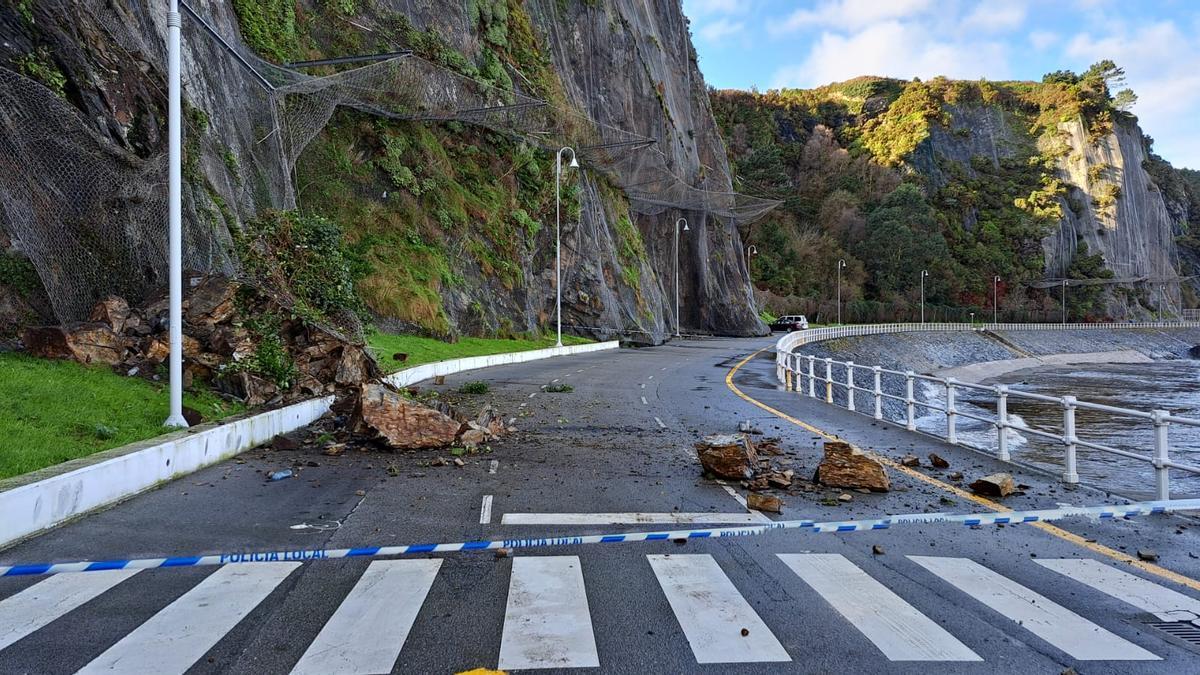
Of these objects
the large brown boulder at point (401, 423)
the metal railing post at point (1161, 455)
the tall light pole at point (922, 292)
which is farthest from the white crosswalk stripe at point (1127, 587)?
the tall light pole at point (922, 292)

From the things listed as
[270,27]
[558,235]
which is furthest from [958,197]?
[270,27]

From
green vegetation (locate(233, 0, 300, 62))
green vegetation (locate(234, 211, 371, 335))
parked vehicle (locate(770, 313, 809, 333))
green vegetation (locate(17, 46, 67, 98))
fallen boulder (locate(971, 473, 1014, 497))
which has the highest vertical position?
green vegetation (locate(233, 0, 300, 62))

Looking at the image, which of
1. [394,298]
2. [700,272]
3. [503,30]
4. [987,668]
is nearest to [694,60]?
[700,272]

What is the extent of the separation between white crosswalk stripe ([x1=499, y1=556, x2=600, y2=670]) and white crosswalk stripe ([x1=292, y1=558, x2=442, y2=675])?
57 cm

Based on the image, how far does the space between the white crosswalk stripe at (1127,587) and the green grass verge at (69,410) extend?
28.5 ft

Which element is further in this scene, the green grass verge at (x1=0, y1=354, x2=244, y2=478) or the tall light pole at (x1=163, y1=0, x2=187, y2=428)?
the tall light pole at (x1=163, y1=0, x2=187, y2=428)

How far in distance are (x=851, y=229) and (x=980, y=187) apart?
30176 mm

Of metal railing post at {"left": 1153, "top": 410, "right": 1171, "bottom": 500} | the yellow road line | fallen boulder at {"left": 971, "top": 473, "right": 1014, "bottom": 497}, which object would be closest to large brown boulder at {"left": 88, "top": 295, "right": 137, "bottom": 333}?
the yellow road line

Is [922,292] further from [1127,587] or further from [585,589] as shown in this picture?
[585,589]

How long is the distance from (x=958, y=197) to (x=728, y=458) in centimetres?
12903

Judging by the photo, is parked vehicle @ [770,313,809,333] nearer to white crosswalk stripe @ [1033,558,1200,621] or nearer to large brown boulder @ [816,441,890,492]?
large brown boulder @ [816,441,890,492]

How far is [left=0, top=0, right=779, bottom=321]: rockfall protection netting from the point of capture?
10578mm

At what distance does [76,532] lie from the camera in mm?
5973

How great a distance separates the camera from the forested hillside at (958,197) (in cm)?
10794
